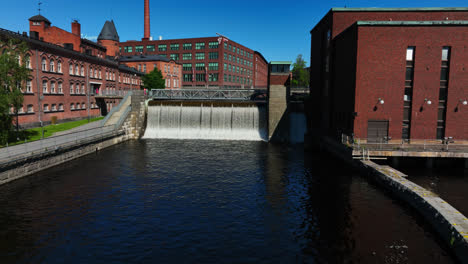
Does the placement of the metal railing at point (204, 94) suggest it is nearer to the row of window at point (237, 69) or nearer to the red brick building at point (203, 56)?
the red brick building at point (203, 56)

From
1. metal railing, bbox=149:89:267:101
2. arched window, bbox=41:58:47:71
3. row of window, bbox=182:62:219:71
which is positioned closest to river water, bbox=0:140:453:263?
arched window, bbox=41:58:47:71

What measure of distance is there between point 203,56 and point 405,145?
87784 millimetres

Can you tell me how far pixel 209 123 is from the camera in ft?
148

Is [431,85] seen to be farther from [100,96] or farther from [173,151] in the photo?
[100,96]

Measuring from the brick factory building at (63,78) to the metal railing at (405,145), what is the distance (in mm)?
31725

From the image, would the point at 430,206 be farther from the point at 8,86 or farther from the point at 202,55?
the point at 202,55

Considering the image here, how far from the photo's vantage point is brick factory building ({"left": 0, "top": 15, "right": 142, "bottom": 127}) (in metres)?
39.8

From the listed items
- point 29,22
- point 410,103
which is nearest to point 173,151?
point 410,103

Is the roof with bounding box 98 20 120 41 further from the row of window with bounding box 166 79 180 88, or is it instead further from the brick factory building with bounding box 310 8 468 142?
the brick factory building with bounding box 310 8 468 142

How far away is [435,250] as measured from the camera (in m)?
13.4

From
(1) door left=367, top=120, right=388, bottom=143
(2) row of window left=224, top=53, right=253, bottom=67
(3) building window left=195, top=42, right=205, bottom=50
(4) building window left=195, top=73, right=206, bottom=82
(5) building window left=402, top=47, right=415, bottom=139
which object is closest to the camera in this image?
(5) building window left=402, top=47, right=415, bottom=139

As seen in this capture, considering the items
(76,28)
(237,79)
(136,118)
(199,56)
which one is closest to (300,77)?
(237,79)

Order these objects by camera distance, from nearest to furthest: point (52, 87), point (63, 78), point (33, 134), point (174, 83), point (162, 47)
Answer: point (33, 134)
point (52, 87)
point (63, 78)
point (174, 83)
point (162, 47)

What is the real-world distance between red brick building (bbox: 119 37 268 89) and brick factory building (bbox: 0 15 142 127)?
3806 cm
